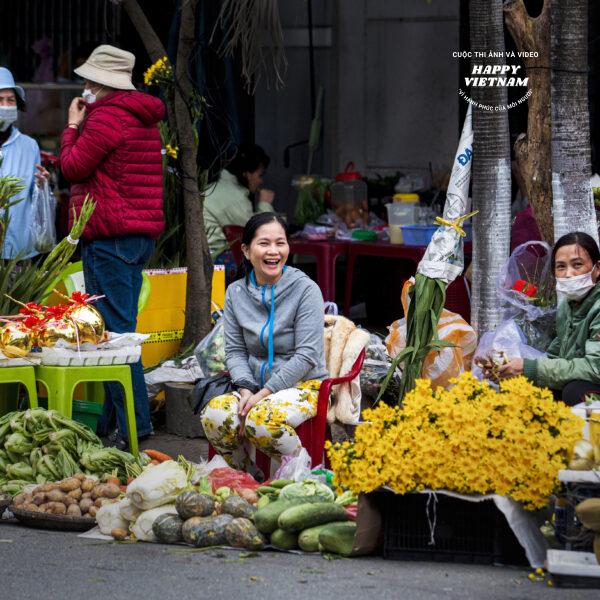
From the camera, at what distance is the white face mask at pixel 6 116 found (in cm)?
766

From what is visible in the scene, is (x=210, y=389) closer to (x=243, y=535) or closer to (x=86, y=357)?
(x=86, y=357)

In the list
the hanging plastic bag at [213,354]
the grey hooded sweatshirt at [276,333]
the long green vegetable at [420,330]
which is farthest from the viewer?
the hanging plastic bag at [213,354]

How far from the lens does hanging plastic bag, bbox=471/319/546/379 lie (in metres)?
6.58

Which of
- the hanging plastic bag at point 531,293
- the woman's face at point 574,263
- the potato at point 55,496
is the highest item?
the woman's face at point 574,263

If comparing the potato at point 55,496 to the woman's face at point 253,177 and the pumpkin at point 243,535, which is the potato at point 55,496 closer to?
the pumpkin at point 243,535

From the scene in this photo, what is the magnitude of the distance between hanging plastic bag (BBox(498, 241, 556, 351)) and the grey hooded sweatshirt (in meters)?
1.27

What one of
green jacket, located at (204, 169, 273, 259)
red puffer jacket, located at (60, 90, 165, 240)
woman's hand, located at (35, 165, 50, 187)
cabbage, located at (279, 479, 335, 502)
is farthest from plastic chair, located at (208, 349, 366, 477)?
green jacket, located at (204, 169, 273, 259)

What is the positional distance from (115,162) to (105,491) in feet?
6.66

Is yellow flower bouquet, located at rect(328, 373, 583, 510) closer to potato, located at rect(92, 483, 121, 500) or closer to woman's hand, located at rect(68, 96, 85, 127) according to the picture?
potato, located at rect(92, 483, 121, 500)

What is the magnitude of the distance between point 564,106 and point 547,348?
139 centimetres

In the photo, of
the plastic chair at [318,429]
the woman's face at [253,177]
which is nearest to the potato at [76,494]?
the plastic chair at [318,429]

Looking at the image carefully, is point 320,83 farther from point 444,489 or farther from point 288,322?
point 444,489

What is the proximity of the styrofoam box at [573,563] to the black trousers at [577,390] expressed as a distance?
3.81ft

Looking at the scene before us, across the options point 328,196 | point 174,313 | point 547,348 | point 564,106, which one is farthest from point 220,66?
point 547,348
